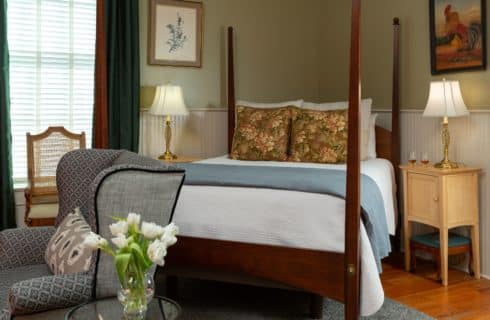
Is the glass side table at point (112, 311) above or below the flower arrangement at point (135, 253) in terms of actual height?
below

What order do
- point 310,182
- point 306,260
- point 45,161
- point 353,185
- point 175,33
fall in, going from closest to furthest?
point 353,185 → point 306,260 → point 310,182 → point 45,161 → point 175,33

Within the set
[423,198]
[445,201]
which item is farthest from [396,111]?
[445,201]

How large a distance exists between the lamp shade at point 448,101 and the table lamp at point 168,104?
6.71ft

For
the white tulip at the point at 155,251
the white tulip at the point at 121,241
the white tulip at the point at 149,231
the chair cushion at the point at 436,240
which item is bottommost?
the chair cushion at the point at 436,240

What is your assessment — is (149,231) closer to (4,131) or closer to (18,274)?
(18,274)

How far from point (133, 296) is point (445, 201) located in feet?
8.61

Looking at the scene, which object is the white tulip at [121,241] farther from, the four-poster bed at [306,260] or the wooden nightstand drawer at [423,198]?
the wooden nightstand drawer at [423,198]

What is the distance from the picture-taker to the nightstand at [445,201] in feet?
12.3

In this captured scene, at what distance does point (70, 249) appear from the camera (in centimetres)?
231

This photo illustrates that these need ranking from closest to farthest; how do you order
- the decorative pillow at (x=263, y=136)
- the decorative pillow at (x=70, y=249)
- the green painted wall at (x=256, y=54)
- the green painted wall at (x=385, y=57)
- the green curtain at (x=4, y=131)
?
the decorative pillow at (x=70, y=249)
the green painted wall at (x=385, y=57)
the green curtain at (x=4, y=131)
the decorative pillow at (x=263, y=136)
the green painted wall at (x=256, y=54)

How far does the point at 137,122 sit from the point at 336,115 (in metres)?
1.73

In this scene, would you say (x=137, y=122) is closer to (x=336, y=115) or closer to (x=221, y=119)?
(x=221, y=119)

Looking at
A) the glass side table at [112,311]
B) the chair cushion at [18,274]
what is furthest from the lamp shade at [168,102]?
the glass side table at [112,311]

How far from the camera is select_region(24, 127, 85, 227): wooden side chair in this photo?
433 cm
